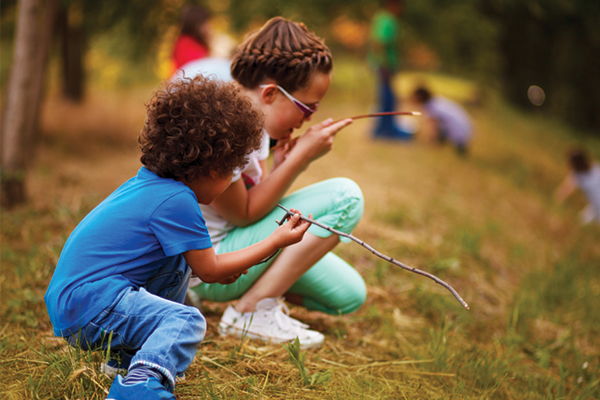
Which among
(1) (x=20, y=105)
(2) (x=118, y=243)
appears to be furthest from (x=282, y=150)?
(1) (x=20, y=105)

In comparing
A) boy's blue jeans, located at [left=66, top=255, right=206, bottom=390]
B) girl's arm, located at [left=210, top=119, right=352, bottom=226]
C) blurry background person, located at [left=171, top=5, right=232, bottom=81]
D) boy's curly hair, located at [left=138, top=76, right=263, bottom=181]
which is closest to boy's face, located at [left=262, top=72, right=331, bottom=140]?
girl's arm, located at [left=210, top=119, right=352, bottom=226]

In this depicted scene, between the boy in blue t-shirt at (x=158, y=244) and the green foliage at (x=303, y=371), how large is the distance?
0.42 metres

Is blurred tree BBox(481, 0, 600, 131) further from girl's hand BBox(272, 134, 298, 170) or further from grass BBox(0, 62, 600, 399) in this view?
girl's hand BBox(272, 134, 298, 170)

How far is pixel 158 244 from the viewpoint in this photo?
135 cm

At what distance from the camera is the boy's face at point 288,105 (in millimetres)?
1873

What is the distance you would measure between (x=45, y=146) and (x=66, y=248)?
14.6ft

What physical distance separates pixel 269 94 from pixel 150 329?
983 millimetres

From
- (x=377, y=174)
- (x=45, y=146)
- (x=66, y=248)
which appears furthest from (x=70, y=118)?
(x=66, y=248)

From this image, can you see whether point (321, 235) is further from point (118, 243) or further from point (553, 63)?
point (553, 63)

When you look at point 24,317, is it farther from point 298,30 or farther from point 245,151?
point 298,30

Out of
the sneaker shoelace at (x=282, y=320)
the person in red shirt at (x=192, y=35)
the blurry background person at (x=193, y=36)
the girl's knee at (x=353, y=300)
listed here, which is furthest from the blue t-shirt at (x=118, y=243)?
the person in red shirt at (x=192, y=35)

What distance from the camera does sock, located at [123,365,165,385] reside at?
119cm

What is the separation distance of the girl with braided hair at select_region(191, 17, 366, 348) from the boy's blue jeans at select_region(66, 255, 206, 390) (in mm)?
462

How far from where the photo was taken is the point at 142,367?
4.04 ft
